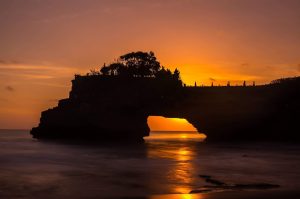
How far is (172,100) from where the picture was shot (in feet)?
269

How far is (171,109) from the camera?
275 ft

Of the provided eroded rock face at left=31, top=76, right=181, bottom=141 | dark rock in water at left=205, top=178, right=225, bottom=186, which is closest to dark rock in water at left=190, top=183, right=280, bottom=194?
dark rock in water at left=205, top=178, right=225, bottom=186

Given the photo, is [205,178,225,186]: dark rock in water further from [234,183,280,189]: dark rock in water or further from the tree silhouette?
the tree silhouette

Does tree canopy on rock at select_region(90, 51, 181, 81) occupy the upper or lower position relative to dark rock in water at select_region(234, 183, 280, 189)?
upper

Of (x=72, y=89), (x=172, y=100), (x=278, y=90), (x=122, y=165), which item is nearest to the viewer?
(x=122, y=165)

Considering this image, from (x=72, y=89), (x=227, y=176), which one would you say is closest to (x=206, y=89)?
(x=72, y=89)

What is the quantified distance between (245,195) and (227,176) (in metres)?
8.63

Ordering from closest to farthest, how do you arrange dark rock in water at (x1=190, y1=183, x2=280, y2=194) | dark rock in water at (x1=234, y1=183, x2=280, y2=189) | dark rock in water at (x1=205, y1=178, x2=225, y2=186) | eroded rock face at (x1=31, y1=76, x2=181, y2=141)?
1. dark rock in water at (x1=190, y1=183, x2=280, y2=194)
2. dark rock in water at (x1=234, y1=183, x2=280, y2=189)
3. dark rock in water at (x1=205, y1=178, x2=225, y2=186)
4. eroded rock face at (x1=31, y1=76, x2=181, y2=141)

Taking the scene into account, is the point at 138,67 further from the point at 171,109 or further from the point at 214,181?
the point at 214,181

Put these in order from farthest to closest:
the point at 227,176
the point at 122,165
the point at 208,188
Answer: the point at 122,165
the point at 227,176
the point at 208,188

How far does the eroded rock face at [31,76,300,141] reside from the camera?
254 feet

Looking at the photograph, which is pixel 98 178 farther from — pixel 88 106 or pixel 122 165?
pixel 88 106

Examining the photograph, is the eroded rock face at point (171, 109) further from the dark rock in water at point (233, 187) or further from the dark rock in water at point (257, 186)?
the dark rock in water at point (233, 187)

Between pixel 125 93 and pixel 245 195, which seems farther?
pixel 125 93
